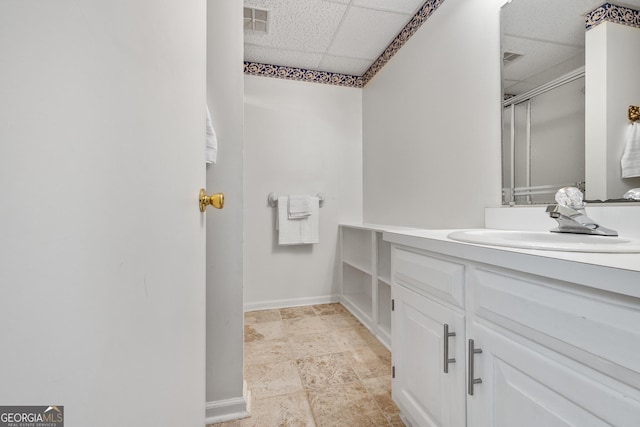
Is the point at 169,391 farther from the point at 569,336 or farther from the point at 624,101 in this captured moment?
the point at 624,101

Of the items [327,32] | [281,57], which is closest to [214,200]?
[327,32]

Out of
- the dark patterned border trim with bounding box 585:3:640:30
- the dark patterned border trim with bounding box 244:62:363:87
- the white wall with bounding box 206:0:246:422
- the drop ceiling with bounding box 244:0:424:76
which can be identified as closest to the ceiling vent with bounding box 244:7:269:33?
the drop ceiling with bounding box 244:0:424:76

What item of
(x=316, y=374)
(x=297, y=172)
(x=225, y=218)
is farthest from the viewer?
(x=297, y=172)

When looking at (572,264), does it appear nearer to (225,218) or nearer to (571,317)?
(571,317)

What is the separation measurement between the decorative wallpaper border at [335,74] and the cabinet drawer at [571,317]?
1.95 meters

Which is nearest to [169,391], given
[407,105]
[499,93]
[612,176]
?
[612,176]

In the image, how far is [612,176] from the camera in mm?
965

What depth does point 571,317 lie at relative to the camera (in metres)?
0.55

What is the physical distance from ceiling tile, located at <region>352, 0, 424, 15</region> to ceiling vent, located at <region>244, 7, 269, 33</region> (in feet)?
2.01

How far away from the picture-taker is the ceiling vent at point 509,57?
1.32m

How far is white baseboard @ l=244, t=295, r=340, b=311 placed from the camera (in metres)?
2.60

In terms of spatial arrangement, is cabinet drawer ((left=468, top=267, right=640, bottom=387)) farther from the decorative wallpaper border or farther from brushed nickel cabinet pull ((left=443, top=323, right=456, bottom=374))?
the decorative wallpaper border

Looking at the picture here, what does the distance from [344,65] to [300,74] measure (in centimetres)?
41

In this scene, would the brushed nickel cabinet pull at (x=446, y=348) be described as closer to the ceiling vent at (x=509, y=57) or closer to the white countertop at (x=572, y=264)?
the white countertop at (x=572, y=264)
